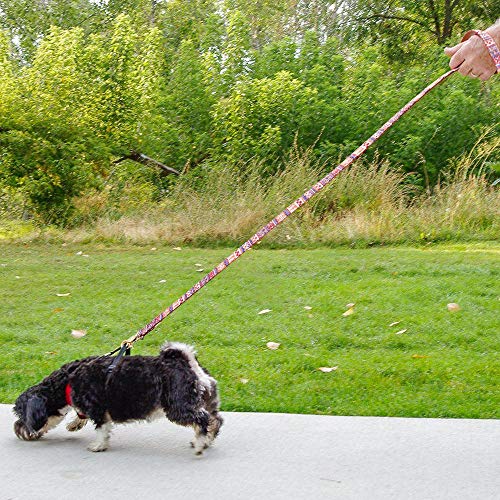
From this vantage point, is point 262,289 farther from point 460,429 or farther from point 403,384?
point 460,429

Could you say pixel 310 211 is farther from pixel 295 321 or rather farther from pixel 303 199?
pixel 303 199

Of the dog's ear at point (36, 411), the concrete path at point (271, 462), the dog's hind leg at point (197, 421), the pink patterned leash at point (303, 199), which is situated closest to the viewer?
the concrete path at point (271, 462)

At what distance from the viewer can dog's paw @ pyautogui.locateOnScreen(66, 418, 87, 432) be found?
445 cm

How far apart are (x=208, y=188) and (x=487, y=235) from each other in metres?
4.52

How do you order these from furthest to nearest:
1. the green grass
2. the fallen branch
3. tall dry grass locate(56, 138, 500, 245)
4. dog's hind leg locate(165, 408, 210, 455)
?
the fallen branch → tall dry grass locate(56, 138, 500, 245) → the green grass → dog's hind leg locate(165, 408, 210, 455)

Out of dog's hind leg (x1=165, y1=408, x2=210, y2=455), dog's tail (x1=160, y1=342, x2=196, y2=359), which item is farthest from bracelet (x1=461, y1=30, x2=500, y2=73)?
dog's hind leg (x1=165, y1=408, x2=210, y2=455)

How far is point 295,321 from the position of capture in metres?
7.17

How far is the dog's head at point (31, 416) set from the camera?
4.24 metres

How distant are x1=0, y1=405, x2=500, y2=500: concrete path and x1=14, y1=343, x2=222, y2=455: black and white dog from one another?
0.13 meters

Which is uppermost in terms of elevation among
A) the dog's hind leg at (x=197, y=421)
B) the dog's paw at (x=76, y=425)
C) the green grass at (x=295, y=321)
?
the dog's hind leg at (x=197, y=421)

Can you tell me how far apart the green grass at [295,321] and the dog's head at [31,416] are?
0.99 metres

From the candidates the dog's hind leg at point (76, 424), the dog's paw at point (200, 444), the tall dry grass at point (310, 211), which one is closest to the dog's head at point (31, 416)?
the dog's hind leg at point (76, 424)

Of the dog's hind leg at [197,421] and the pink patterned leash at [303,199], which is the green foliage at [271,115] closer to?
the pink patterned leash at [303,199]

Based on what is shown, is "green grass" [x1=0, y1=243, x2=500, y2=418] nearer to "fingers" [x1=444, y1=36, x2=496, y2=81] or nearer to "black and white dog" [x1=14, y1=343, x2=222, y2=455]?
"black and white dog" [x1=14, y1=343, x2=222, y2=455]
